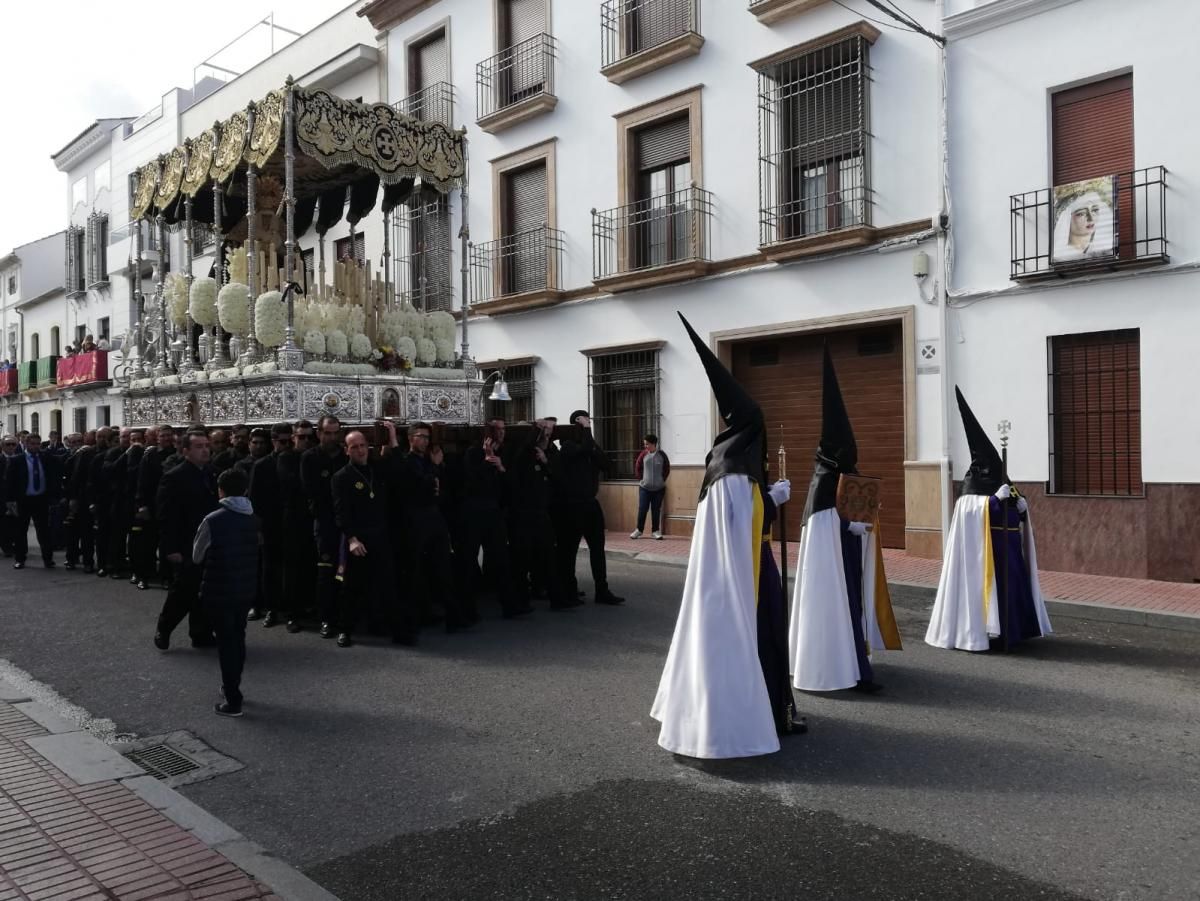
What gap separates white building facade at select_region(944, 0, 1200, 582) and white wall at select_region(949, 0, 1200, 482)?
15 mm

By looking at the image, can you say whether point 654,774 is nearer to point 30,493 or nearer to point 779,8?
point 30,493

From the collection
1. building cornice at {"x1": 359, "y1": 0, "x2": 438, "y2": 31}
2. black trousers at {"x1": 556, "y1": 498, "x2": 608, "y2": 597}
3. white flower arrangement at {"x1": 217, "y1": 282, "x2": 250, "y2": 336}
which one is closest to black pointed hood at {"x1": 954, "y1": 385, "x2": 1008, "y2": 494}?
black trousers at {"x1": 556, "y1": 498, "x2": 608, "y2": 597}

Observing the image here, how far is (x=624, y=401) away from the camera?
15656mm

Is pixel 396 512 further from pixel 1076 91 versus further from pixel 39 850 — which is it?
pixel 1076 91

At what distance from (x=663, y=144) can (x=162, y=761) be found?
12523 millimetres

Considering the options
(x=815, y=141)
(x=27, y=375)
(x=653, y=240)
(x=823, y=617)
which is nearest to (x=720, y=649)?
(x=823, y=617)

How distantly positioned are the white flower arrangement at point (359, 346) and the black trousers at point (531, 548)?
3298mm

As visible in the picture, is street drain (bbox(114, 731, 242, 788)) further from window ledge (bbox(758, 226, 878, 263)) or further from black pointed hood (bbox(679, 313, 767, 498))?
window ledge (bbox(758, 226, 878, 263))

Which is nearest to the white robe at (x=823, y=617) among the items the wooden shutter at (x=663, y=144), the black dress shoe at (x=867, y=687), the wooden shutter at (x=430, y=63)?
the black dress shoe at (x=867, y=687)

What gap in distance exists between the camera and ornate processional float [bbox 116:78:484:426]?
34.1 ft

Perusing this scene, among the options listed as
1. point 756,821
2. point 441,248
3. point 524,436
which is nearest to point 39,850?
point 756,821

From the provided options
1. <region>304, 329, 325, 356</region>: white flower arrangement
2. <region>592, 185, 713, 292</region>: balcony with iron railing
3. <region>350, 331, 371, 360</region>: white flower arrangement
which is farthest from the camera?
<region>592, 185, 713, 292</region>: balcony with iron railing

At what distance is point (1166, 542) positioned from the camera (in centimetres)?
1001

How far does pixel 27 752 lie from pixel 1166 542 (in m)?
10.3
